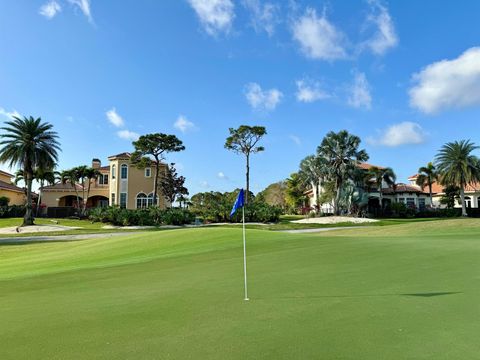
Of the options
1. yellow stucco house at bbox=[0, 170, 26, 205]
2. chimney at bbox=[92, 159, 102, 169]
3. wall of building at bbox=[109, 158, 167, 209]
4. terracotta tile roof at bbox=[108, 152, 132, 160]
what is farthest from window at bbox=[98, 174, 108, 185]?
yellow stucco house at bbox=[0, 170, 26, 205]

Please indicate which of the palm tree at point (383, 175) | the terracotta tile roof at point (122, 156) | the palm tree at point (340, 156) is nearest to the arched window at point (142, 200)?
the terracotta tile roof at point (122, 156)

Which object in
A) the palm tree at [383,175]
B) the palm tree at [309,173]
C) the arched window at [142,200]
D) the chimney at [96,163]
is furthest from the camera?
the palm tree at [309,173]

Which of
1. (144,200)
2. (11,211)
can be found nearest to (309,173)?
(144,200)

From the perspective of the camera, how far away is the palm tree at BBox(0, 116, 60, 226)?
41.0 meters

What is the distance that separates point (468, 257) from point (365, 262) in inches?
130

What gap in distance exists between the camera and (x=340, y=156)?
52594mm

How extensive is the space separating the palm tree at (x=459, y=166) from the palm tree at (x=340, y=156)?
55.6ft

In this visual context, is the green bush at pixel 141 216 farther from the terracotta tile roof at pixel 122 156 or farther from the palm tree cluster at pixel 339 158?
the palm tree cluster at pixel 339 158

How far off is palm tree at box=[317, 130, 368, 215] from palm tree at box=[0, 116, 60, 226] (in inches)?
1374

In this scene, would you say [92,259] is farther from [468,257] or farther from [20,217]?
[20,217]

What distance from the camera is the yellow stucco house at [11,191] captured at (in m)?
60.7

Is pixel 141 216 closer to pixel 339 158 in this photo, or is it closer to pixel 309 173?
pixel 339 158

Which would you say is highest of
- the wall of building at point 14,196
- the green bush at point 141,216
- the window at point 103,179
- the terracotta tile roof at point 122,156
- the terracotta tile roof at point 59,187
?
the terracotta tile roof at point 122,156

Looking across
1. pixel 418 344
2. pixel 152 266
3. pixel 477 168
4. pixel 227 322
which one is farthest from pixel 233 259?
pixel 477 168
